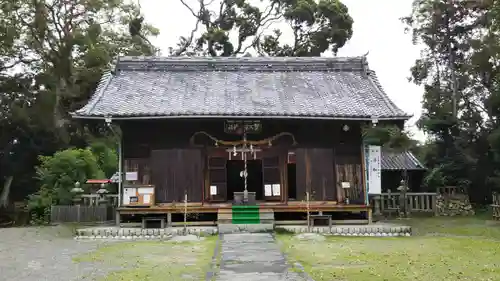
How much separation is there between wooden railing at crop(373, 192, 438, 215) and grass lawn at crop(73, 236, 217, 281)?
11.8 m

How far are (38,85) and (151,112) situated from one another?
19.7 meters

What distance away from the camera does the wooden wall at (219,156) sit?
17109mm

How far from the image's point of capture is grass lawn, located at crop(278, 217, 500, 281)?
27.7 ft

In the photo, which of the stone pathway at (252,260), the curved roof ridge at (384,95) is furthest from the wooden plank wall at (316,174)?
the stone pathway at (252,260)

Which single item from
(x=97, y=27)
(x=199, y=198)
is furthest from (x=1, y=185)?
(x=199, y=198)

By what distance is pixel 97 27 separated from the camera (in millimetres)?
32844

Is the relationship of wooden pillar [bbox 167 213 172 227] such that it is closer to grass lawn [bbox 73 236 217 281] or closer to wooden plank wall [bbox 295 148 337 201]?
grass lawn [bbox 73 236 217 281]

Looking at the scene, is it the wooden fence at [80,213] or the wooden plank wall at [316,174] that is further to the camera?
the wooden fence at [80,213]

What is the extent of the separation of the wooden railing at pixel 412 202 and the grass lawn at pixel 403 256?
21.3 feet

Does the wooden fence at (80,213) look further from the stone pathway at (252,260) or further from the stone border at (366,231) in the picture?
the stone border at (366,231)

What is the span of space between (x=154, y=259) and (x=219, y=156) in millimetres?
7283

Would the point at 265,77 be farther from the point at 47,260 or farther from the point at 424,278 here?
the point at 424,278

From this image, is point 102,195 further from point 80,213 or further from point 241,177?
point 241,177

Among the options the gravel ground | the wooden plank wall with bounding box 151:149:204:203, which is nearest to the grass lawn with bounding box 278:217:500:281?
the wooden plank wall with bounding box 151:149:204:203
